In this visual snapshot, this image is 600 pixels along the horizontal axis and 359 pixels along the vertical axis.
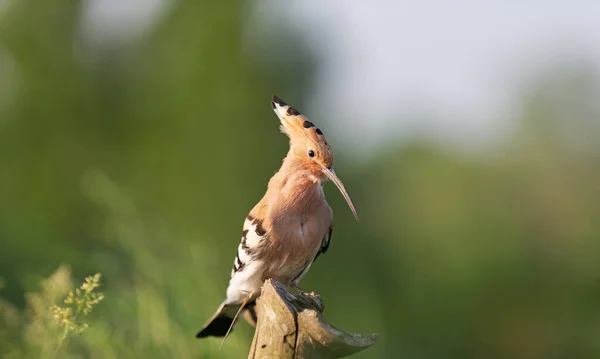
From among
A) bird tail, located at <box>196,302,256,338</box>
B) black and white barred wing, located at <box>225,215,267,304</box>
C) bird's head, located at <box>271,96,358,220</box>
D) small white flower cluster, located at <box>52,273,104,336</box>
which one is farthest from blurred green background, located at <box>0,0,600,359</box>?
small white flower cluster, located at <box>52,273,104,336</box>

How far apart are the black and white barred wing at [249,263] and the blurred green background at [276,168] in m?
3.21

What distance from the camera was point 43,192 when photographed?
6.59 m

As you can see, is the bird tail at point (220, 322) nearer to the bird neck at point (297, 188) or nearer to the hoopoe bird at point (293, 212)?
the hoopoe bird at point (293, 212)

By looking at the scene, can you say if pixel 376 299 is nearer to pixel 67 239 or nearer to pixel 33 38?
pixel 67 239

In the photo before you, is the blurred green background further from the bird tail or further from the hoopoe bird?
the hoopoe bird

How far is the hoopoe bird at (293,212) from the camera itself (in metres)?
2.02

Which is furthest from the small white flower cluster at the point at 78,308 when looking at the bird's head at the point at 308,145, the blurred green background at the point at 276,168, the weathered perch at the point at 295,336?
the blurred green background at the point at 276,168

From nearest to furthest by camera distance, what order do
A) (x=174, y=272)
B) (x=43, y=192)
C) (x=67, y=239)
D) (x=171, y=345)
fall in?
(x=171, y=345) → (x=174, y=272) → (x=67, y=239) → (x=43, y=192)

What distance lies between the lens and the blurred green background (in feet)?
21.0

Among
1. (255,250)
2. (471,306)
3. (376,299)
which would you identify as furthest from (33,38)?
(255,250)

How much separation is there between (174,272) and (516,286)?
4720 millimetres

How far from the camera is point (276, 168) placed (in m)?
6.65

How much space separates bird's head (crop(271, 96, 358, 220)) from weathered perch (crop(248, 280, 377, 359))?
1.30ft

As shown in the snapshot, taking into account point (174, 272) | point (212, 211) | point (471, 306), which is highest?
point (174, 272)
